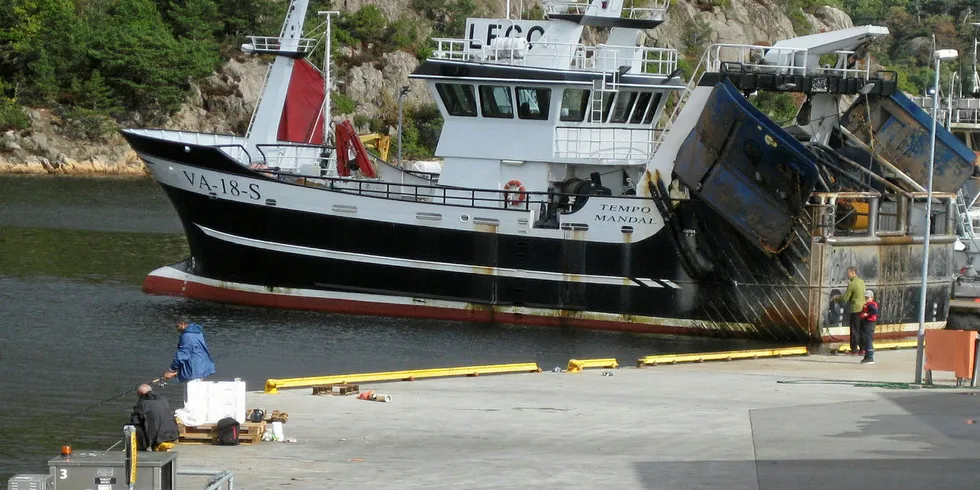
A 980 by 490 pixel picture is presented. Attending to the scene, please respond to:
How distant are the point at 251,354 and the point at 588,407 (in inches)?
331

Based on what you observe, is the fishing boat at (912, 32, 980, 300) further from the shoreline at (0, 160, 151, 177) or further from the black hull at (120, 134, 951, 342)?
the shoreline at (0, 160, 151, 177)

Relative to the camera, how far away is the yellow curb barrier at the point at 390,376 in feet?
63.7

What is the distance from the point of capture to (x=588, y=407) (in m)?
18.0

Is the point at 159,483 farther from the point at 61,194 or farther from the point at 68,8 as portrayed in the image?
the point at 68,8

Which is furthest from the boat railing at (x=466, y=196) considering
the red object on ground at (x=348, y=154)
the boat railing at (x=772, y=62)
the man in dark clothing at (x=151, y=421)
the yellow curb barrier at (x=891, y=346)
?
the man in dark clothing at (x=151, y=421)

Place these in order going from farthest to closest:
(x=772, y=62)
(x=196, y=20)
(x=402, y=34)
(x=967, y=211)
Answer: (x=402, y=34), (x=196, y=20), (x=967, y=211), (x=772, y=62)

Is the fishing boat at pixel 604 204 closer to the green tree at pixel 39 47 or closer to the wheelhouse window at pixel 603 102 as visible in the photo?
the wheelhouse window at pixel 603 102

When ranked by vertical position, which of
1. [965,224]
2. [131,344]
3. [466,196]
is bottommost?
[131,344]

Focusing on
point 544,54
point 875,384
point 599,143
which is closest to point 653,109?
point 599,143

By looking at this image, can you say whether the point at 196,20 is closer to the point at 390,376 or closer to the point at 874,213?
the point at 874,213

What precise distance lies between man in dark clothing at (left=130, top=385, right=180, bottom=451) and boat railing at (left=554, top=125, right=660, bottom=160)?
1541 centimetres

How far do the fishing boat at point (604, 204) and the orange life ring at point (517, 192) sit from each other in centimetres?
4

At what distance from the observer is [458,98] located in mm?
29312

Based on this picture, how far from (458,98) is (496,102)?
33.4 inches
